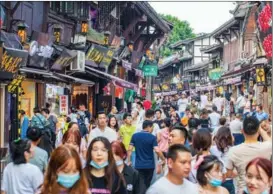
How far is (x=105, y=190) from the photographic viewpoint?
6363 mm

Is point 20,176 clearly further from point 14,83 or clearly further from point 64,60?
point 64,60

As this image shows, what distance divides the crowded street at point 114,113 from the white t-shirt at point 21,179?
12mm

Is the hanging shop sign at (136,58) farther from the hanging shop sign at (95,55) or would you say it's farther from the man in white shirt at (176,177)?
the man in white shirt at (176,177)

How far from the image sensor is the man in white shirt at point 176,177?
5895 mm

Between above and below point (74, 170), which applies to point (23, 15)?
above

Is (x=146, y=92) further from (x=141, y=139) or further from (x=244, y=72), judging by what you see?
(x=141, y=139)

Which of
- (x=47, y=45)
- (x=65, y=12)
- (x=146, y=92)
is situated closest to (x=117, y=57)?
(x=65, y=12)

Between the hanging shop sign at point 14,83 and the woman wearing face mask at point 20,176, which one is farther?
the hanging shop sign at point 14,83

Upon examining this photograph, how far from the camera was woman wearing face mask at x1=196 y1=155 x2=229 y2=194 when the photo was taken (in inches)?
252

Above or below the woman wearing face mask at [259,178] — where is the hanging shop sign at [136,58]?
above

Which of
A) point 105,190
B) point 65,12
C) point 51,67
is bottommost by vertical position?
point 105,190

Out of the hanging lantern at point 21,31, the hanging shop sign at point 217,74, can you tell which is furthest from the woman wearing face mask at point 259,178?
the hanging shop sign at point 217,74

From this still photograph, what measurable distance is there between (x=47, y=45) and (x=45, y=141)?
10387 mm

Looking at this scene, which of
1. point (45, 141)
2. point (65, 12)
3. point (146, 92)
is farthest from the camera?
point (146, 92)
